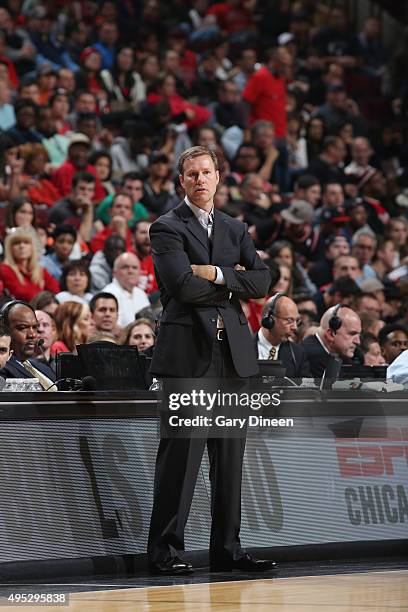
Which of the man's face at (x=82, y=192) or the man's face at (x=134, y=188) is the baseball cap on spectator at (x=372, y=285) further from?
the man's face at (x=82, y=192)

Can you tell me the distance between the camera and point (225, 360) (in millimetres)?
5824

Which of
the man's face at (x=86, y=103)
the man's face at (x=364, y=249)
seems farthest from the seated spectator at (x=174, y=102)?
the man's face at (x=364, y=249)

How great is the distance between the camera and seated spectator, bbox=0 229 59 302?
10289 millimetres

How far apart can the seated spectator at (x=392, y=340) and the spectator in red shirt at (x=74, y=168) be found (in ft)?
13.3

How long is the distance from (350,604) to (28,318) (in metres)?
2.98

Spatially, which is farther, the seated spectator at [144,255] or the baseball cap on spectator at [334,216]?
the baseball cap on spectator at [334,216]

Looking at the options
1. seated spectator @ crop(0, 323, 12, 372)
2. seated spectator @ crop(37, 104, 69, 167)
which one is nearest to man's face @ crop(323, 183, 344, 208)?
seated spectator @ crop(37, 104, 69, 167)

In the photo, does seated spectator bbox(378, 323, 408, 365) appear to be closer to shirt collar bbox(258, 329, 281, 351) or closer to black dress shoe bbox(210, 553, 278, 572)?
shirt collar bbox(258, 329, 281, 351)

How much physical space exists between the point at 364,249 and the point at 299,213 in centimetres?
77

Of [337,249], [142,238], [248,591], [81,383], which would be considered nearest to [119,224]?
[142,238]

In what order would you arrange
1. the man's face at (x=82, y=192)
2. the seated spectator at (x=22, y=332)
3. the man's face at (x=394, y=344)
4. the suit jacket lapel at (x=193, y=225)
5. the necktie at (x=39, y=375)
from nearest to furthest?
the suit jacket lapel at (x=193, y=225) → the necktie at (x=39, y=375) → the seated spectator at (x=22, y=332) → the man's face at (x=394, y=344) → the man's face at (x=82, y=192)

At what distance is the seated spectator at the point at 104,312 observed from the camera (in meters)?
9.48

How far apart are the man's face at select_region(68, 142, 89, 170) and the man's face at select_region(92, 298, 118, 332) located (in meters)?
3.67

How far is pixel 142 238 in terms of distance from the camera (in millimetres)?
11672
